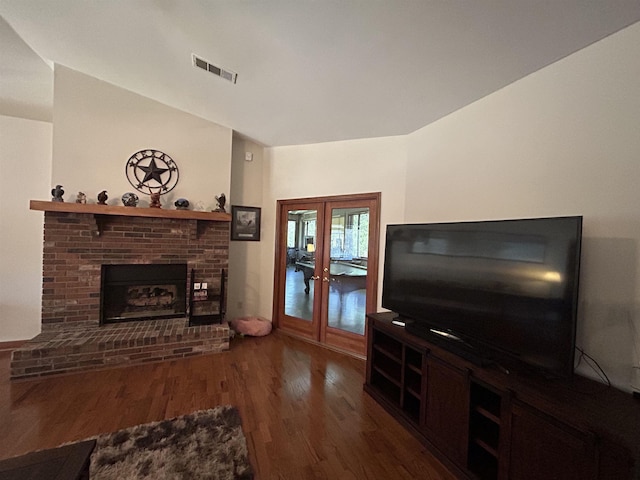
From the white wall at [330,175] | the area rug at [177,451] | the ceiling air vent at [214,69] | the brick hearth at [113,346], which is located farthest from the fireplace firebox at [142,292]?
the ceiling air vent at [214,69]

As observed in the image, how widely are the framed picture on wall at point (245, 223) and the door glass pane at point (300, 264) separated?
21.9 inches

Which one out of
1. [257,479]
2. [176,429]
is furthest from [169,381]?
[257,479]

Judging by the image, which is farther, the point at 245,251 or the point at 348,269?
the point at 245,251

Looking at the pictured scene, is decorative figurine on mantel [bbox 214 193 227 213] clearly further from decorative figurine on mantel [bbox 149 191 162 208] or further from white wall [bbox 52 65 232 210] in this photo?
decorative figurine on mantel [bbox 149 191 162 208]

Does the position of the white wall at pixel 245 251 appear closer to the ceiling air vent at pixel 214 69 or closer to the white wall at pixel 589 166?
the ceiling air vent at pixel 214 69

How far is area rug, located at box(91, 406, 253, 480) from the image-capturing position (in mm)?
1636

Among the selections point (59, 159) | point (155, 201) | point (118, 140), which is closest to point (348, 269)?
point (155, 201)

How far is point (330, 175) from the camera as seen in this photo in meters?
3.69

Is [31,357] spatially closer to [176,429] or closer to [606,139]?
[176,429]

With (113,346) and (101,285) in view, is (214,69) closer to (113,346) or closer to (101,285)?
(101,285)

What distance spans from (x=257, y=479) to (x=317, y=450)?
44 centimetres

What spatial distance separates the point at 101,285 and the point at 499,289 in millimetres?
4113

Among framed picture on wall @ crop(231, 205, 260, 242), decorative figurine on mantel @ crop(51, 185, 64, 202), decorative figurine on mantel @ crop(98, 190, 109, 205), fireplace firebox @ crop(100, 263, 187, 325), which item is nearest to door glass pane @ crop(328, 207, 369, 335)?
framed picture on wall @ crop(231, 205, 260, 242)

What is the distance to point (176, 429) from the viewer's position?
2.01m
